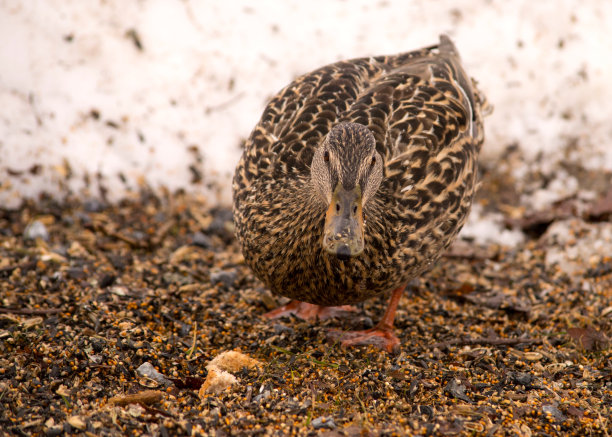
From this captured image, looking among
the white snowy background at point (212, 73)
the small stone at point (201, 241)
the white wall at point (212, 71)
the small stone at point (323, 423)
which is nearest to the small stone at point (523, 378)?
the small stone at point (323, 423)

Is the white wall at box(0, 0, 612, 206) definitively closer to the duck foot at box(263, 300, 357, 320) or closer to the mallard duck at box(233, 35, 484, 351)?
the duck foot at box(263, 300, 357, 320)

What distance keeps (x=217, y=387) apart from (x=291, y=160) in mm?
1453

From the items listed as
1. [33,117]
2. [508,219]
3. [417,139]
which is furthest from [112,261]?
[508,219]

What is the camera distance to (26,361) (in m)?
3.80

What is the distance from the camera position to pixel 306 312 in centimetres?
497

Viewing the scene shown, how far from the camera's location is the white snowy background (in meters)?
6.34

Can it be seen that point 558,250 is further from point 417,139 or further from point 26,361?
point 26,361

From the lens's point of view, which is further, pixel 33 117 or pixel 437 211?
pixel 33 117

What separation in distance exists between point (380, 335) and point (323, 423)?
1.24 m

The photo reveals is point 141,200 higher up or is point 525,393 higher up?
point 141,200

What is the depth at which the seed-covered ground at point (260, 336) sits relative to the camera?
11.4ft

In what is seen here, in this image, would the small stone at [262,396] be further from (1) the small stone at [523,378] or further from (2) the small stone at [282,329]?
(1) the small stone at [523,378]

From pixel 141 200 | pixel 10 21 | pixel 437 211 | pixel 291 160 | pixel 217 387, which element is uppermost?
pixel 10 21

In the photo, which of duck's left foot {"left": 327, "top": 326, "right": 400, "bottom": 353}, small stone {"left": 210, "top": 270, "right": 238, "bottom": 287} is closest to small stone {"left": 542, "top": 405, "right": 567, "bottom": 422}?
duck's left foot {"left": 327, "top": 326, "right": 400, "bottom": 353}
